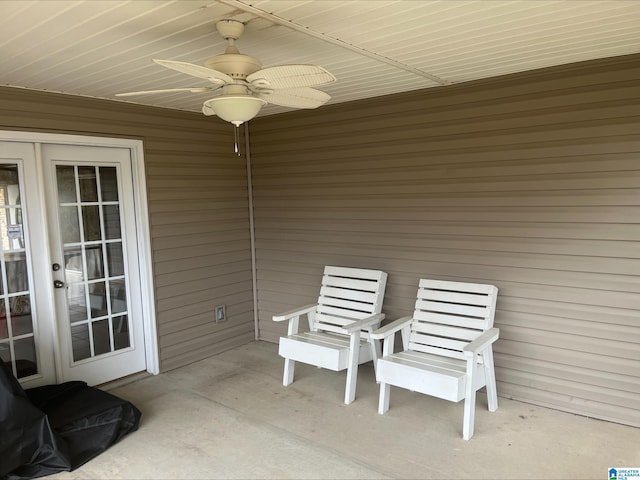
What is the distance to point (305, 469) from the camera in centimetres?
263

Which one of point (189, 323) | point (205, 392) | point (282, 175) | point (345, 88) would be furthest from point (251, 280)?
point (345, 88)

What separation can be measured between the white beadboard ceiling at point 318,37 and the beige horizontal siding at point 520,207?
0.27 meters

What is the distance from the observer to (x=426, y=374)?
2.96m

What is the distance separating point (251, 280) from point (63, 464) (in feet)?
8.24

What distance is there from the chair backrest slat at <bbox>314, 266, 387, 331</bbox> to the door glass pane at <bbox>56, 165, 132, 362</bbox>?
1664mm

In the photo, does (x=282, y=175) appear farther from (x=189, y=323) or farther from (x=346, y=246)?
(x=189, y=323)

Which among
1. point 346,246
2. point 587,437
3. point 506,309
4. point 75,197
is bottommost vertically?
point 587,437

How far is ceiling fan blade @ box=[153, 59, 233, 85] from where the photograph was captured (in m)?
1.77

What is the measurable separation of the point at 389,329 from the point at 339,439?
2.69ft

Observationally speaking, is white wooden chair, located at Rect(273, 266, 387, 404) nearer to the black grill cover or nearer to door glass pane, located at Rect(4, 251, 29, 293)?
the black grill cover

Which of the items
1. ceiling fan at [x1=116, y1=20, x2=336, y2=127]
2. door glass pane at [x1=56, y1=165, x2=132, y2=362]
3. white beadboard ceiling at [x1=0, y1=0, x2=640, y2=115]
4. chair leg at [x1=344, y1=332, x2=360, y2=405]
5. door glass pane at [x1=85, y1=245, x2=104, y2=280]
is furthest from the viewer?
door glass pane at [x1=85, y1=245, x2=104, y2=280]

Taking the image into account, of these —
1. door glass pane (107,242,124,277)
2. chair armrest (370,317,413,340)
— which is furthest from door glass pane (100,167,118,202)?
chair armrest (370,317,413,340)

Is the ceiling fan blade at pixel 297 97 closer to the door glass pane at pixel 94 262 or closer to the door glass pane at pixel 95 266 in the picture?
the door glass pane at pixel 95 266

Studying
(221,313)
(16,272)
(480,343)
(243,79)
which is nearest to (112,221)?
(16,272)
